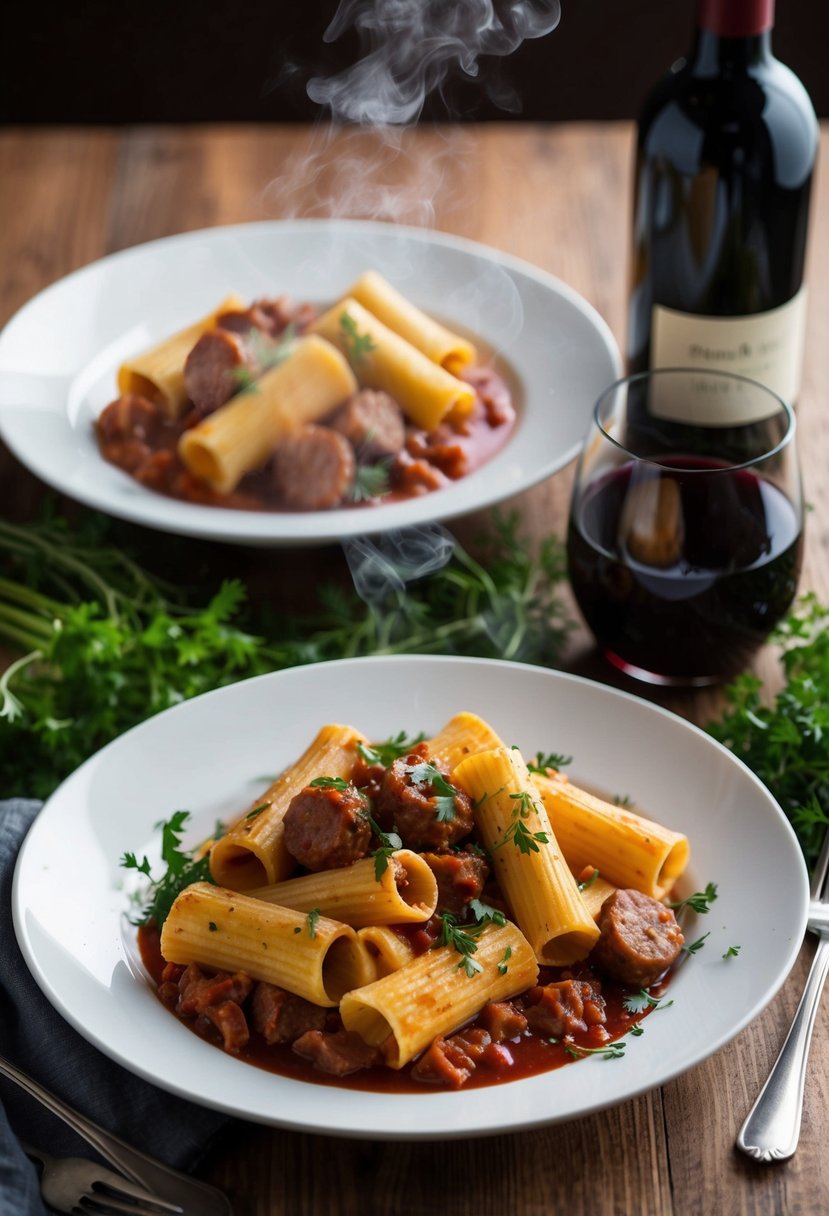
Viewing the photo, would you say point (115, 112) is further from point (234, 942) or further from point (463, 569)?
point (234, 942)

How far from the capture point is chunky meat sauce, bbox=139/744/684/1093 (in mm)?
1726

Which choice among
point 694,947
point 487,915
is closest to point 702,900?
point 694,947

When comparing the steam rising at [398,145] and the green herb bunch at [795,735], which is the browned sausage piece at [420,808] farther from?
the steam rising at [398,145]

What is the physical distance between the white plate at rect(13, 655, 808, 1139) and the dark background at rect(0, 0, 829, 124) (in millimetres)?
4449

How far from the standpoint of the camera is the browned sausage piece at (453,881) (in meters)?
1.89

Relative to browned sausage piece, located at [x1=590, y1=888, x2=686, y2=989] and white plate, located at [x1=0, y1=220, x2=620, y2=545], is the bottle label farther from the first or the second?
browned sausage piece, located at [x1=590, y1=888, x2=686, y2=989]

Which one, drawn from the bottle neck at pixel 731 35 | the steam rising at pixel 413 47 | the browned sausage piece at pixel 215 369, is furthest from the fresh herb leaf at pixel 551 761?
the steam rising at pixel 413 47

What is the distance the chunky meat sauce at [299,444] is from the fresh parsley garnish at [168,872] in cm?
91

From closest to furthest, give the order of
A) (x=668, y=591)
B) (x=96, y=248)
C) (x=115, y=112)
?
(x=668, y=591), (x=96, y=248), (x=115, y=112)

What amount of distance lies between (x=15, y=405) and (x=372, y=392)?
0.74m

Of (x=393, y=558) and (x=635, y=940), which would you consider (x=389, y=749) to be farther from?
(x=393, y=558)

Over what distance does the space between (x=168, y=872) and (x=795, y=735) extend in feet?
3.21

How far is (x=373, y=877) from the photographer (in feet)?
6.00

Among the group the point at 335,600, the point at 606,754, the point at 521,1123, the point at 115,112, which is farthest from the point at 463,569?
the point at 115,112
